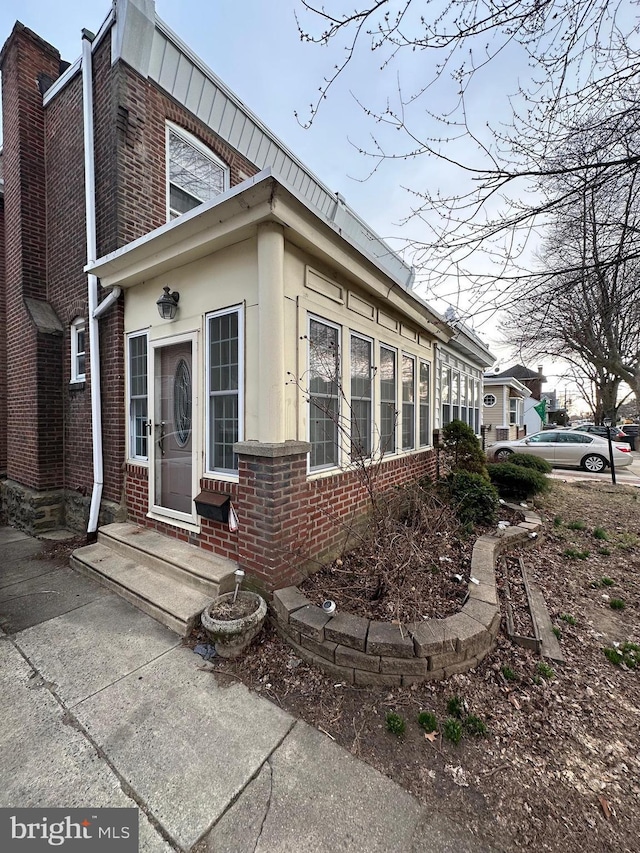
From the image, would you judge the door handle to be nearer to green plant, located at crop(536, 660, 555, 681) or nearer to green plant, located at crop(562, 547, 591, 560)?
green plant, located at crop(536, 660, 555, 681)

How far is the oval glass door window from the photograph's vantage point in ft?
13.4

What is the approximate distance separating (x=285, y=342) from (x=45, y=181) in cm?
587

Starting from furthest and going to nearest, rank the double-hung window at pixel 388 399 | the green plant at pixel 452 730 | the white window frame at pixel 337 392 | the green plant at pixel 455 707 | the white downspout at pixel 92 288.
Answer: the double-hung window at pixel 388 399, the white downspout at pixel 92 288, the white window frame at pixel 337 392, the green plant at pixel 455 707, the green plant at pixel 452 730

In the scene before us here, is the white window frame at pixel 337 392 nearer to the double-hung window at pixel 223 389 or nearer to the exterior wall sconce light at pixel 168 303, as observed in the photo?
the double-hung window at pixel 223 389

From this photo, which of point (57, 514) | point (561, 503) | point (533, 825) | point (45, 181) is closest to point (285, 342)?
point (533, 825)

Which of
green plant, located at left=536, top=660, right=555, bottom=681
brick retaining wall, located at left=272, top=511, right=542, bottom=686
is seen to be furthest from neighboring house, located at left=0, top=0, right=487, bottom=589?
green plant, located at left=536, top=660, right=555, bottom=681

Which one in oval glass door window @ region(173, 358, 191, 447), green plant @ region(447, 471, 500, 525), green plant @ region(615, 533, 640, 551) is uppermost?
oval glass door window @ region(173, 358, 191, 447)

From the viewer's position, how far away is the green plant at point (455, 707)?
2.20m

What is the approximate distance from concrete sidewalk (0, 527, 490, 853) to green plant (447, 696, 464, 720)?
0.60 m

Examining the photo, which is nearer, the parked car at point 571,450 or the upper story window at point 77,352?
the upper story window at point 77,352

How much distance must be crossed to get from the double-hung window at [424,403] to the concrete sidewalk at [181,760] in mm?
5553

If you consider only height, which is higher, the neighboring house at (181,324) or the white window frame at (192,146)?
the white window frame at (192,146)

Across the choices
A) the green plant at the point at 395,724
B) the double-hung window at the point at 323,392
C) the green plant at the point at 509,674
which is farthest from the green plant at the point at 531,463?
the green plant at the point at 395,724

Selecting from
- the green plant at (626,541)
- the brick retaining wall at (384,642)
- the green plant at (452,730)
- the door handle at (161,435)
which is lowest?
the green plant at (452,730)
